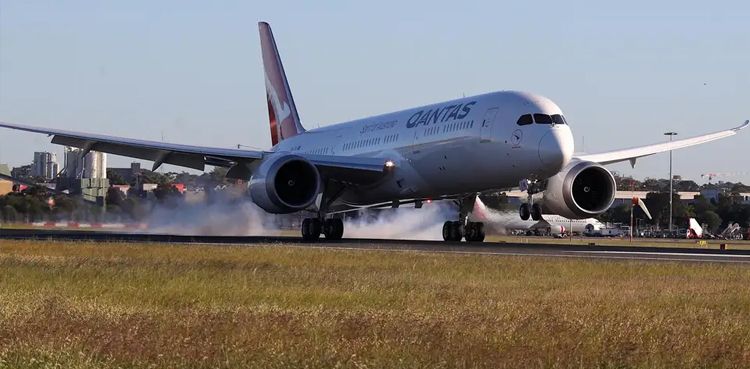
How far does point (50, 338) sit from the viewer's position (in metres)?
11.0

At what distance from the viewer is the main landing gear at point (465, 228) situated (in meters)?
39.8

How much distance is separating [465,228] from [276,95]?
47.3 feet

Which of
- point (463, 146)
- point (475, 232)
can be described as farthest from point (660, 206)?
point (463, 146)

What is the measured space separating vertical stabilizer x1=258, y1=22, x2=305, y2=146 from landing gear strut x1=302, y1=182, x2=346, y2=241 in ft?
30.0

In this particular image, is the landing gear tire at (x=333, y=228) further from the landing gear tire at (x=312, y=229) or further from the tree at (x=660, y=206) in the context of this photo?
the tree at (x=660, y=206)

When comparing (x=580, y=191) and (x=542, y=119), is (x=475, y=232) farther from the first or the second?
(x=542, y=119)

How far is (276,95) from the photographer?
51750mm

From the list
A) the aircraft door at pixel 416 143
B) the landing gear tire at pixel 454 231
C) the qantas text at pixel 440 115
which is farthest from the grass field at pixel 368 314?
the landing gear tire at pixel 454 231

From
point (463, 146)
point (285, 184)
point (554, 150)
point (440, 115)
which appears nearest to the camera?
point (554, 150)

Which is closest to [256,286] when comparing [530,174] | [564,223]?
[530,174]

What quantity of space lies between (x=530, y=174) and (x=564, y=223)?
265ft

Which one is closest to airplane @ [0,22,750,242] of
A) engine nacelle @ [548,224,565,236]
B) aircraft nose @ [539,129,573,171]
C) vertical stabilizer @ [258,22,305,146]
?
aircraft nose @ [539,129,573,171]

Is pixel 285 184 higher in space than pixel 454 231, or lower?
higher

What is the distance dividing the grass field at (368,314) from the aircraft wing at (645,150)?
1739 cm
